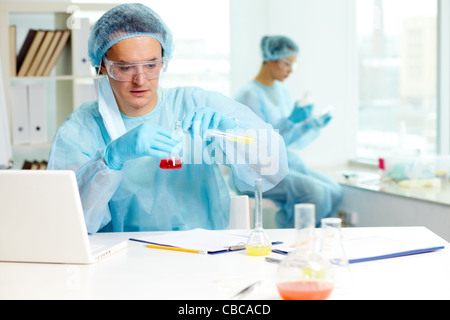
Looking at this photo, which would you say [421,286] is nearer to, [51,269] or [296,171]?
[51,269]

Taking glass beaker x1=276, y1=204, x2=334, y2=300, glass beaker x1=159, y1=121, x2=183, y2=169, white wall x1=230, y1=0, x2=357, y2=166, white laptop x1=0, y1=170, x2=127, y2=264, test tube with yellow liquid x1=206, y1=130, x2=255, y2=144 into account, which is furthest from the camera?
white wall x1=230, y1=0, x2=357, y2=166

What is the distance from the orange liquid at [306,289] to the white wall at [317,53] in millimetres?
2803

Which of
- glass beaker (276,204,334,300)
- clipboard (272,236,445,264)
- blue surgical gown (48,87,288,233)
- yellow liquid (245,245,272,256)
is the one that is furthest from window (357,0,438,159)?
glass beaker (276,204,334,300)

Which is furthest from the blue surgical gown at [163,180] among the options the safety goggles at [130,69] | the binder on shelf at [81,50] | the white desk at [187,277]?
the binder on shelf at [81,50]

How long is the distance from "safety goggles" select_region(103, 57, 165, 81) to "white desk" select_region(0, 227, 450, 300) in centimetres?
67

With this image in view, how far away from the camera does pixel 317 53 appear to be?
13.3 feet

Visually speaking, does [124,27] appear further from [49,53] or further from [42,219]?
[49,53]

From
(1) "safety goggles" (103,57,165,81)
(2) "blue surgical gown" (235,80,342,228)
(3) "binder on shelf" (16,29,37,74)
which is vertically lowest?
(2) "blue surgical gown" (235,80,342,228)

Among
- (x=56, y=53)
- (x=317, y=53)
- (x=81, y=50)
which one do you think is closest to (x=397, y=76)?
(x=317, y=53)

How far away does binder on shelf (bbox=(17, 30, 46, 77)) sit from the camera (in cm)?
331

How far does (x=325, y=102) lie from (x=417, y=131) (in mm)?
643

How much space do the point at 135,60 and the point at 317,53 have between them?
2222 mm

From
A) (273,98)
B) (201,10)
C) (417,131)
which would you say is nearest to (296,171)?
(273,98)

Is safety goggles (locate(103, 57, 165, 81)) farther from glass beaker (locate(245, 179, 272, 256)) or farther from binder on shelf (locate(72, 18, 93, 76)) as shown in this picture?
binder on shelf (locate(72, 18, 93, 76))
